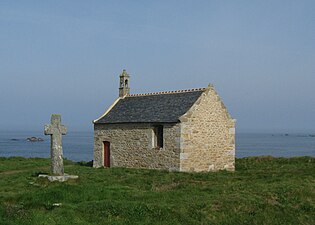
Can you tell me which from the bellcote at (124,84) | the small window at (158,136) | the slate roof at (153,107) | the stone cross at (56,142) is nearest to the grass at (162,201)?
the stone cross at (56,142)

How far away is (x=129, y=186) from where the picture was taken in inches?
722

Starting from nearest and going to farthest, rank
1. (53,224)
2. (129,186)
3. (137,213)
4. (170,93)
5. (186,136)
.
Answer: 1. (53,224)
2. (137,213)
3. (129,186)
4. (186,136)
5. (170,93)

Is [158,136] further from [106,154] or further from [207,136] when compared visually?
[106,154]

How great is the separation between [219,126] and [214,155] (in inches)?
76.5

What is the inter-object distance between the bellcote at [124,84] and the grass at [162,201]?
43.1 ft

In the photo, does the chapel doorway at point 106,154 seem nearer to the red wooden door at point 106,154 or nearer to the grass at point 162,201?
the red wooden door at point 106,154

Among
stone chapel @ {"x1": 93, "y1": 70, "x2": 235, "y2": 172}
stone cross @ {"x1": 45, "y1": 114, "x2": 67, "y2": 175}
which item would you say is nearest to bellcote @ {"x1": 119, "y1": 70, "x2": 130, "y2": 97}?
stone chapel @ {"x1": 93, "y1": 70, "x2": 235, "y2": 172}

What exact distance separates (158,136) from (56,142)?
25.9 feet

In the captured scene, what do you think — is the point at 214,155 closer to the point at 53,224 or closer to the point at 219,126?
the point at 219,126

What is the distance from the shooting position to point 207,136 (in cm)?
2588

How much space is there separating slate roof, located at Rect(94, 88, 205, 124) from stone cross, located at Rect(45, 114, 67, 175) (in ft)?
23.7

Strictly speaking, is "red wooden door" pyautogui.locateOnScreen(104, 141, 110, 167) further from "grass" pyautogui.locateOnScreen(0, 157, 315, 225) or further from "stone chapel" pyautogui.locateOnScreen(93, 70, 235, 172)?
"grass" pyautogui.locateOnScreen(0, 157, 315, 225)

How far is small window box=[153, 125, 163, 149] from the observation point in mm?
26141

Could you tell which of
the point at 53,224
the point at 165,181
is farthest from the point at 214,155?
the point at 53,224
